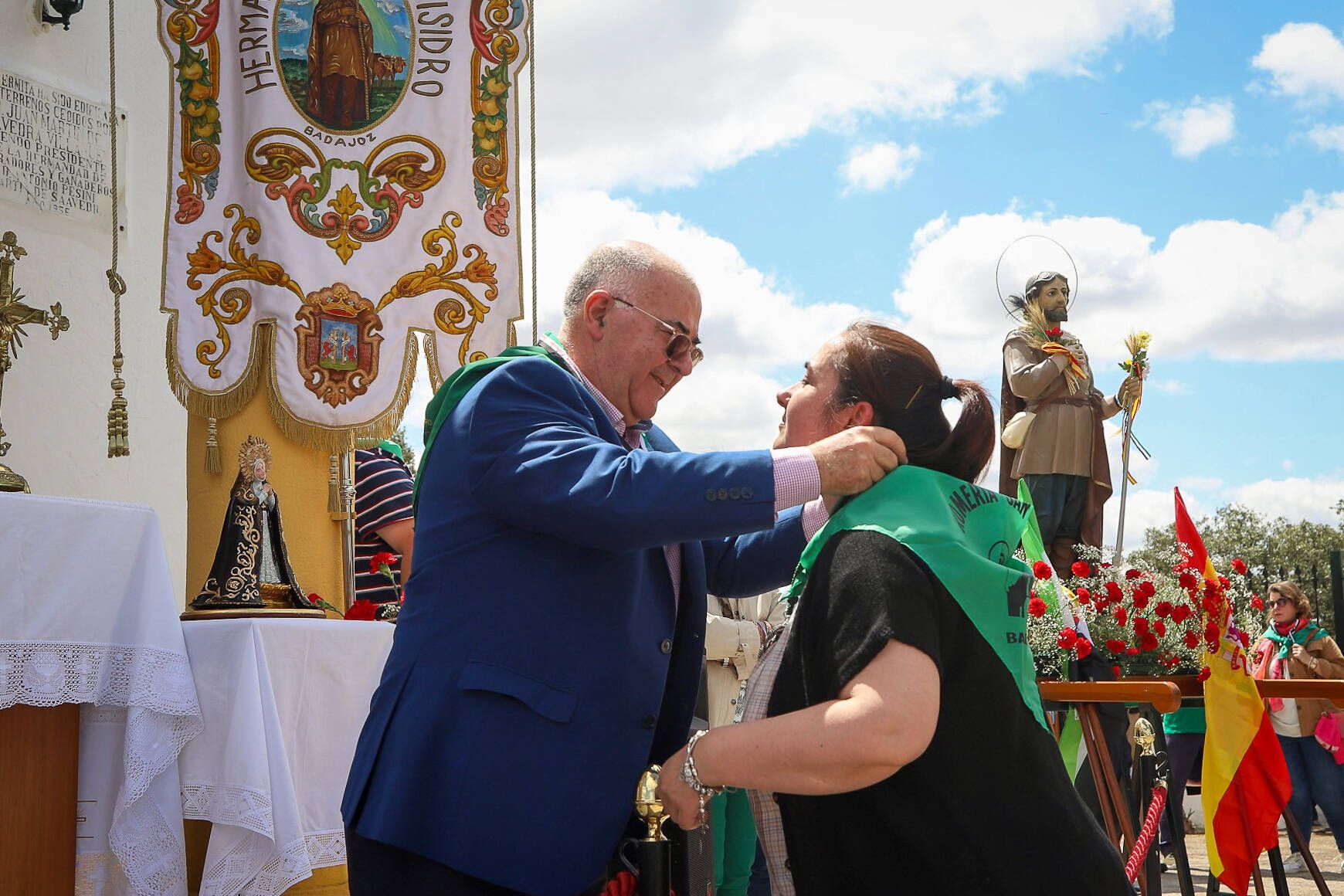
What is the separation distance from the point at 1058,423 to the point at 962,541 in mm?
5007

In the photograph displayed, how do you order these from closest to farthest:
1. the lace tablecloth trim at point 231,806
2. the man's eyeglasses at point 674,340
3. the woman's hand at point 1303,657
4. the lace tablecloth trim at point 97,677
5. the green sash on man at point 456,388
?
the green sash on man at point 456,388 → the man's eyeglasses at point 674,340 → the lace tablecloth trim at point 97,677 → the lace tablecloth trim at point 231,806 → the woman's hand at point 1303,657

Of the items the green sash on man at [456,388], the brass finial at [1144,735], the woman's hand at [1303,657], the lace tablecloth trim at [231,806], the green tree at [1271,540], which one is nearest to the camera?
the green sash on man at [456,388]

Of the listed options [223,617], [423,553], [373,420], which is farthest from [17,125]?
[423,553]

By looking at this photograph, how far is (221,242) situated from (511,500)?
143 inches

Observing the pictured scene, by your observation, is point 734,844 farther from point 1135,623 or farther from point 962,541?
point 1135,623

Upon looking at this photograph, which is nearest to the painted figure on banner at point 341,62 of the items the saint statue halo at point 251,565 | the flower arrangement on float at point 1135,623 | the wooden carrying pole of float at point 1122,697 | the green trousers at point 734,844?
the saint statue halo at point 251,565

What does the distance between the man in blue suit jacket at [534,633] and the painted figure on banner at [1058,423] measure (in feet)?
15.9

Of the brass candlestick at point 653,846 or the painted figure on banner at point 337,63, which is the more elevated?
the painted figure on banner at point 337,63

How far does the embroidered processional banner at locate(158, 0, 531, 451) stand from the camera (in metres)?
5.20

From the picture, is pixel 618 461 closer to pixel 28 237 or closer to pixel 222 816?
pixel 222 816

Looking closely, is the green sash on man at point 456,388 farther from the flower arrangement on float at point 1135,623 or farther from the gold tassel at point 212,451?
the gold tassel at point 212,451

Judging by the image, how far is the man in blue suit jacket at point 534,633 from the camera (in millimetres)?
1985

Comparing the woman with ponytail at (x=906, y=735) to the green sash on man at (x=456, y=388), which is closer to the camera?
the woman with ponytail at (x=906, y=735)

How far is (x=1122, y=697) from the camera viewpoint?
3.88 meters
